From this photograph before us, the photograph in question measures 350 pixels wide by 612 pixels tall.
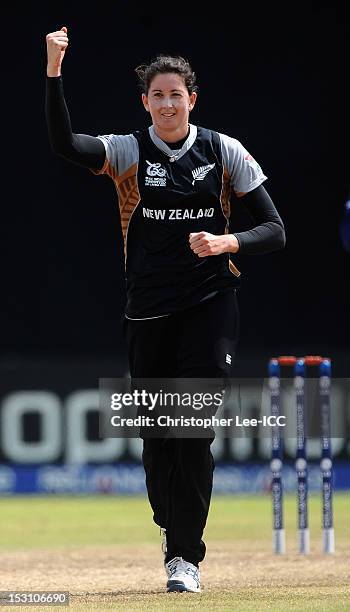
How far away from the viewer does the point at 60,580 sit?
18.8ft

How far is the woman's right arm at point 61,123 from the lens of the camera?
4.83 metres

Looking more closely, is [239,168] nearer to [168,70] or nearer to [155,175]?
[155,175]

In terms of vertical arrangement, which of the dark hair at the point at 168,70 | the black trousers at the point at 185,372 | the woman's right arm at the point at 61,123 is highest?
the dark hair at the point at 168,70

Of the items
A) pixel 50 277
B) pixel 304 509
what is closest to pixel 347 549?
pixel 304 509

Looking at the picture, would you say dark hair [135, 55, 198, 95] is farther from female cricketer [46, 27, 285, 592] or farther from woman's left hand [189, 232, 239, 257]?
woman's left hand [189, 232, 239, 257]

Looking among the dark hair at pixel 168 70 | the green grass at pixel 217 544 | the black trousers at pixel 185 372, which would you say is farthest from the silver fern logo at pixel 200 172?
the green grass at pixel 217 544

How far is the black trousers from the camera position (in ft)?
16.6

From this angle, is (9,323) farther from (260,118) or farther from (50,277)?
(260,118)

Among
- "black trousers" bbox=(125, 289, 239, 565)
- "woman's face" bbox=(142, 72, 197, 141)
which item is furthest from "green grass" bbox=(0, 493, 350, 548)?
"woman's face" bbox=(142, 72, 197, 141)

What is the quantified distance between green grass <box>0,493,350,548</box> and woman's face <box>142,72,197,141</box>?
3.38 meters

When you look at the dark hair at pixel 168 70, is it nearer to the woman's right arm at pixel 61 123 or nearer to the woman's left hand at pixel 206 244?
the woman's right arm at pixel 61 123

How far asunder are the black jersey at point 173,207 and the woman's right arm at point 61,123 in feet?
0.20

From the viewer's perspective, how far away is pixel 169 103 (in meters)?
5.08

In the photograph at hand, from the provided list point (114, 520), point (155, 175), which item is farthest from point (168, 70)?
point (114, 520)
